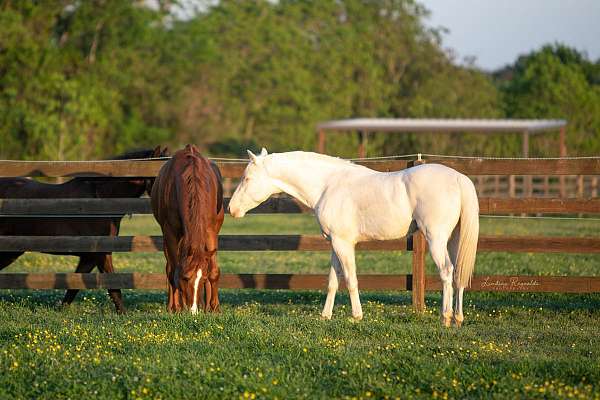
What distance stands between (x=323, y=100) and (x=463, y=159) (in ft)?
150

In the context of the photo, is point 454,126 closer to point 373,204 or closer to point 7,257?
point 7,257

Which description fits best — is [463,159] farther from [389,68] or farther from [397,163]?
[389,68]

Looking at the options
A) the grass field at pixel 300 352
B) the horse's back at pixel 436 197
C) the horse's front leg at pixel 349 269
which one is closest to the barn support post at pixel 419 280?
the grass field at pixel 300 352

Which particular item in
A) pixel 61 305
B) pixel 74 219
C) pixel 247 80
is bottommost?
pixel 61 305

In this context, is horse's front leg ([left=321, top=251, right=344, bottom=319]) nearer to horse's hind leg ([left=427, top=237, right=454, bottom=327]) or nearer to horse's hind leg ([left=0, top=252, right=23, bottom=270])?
horse's hind leg ([left=427, top=237, right=454, bottom=327])

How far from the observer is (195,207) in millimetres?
8695

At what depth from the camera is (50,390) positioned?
654 centimetres

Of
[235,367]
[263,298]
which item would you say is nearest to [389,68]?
[263,298]

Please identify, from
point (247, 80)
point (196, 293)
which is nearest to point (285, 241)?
point (196, 293)

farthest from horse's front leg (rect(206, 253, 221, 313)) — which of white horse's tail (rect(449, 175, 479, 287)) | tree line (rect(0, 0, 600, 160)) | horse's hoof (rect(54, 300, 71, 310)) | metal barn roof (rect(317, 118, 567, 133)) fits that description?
tree line (rect(0, 0, 600, 160))

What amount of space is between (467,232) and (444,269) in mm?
425

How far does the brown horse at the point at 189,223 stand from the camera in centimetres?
852

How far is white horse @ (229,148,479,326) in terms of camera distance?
8633 millimetres

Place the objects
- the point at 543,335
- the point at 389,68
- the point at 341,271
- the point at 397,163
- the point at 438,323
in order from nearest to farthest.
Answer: the point at 543,335 < the point at 438,323 < the point at 341,271 < the point at 397,163 < the point at 389,68
